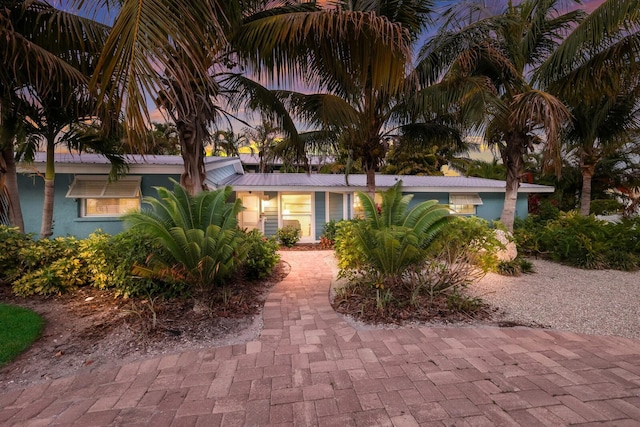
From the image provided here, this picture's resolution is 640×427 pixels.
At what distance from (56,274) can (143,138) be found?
4791 mm

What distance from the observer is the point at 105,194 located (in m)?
8.48

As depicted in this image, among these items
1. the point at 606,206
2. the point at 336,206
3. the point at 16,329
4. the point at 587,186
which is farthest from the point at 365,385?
the point at 606,206

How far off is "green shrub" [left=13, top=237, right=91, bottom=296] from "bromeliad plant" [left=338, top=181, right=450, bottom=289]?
527 centimetres

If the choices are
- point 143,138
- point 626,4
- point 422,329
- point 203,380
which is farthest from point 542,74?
point 203,380

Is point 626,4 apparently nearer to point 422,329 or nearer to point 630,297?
point 630,297

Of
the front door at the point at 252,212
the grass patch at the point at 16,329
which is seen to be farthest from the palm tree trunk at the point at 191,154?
the front door at the point at 252,212

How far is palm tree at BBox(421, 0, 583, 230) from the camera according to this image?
660cm

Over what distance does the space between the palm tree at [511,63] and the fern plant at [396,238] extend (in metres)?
3.60

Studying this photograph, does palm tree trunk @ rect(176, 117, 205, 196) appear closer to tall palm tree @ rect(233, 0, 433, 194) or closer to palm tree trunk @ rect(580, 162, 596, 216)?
tall palm tree @ rect(233, 0, 433, 194)

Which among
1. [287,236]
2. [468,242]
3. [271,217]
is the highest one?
[271,217]

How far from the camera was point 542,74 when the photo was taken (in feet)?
24.6

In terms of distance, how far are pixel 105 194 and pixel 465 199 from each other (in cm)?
1340

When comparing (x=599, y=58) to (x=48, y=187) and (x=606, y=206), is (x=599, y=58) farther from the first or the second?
(x=606, y=206)

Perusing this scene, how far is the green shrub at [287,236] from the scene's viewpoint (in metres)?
10.6
